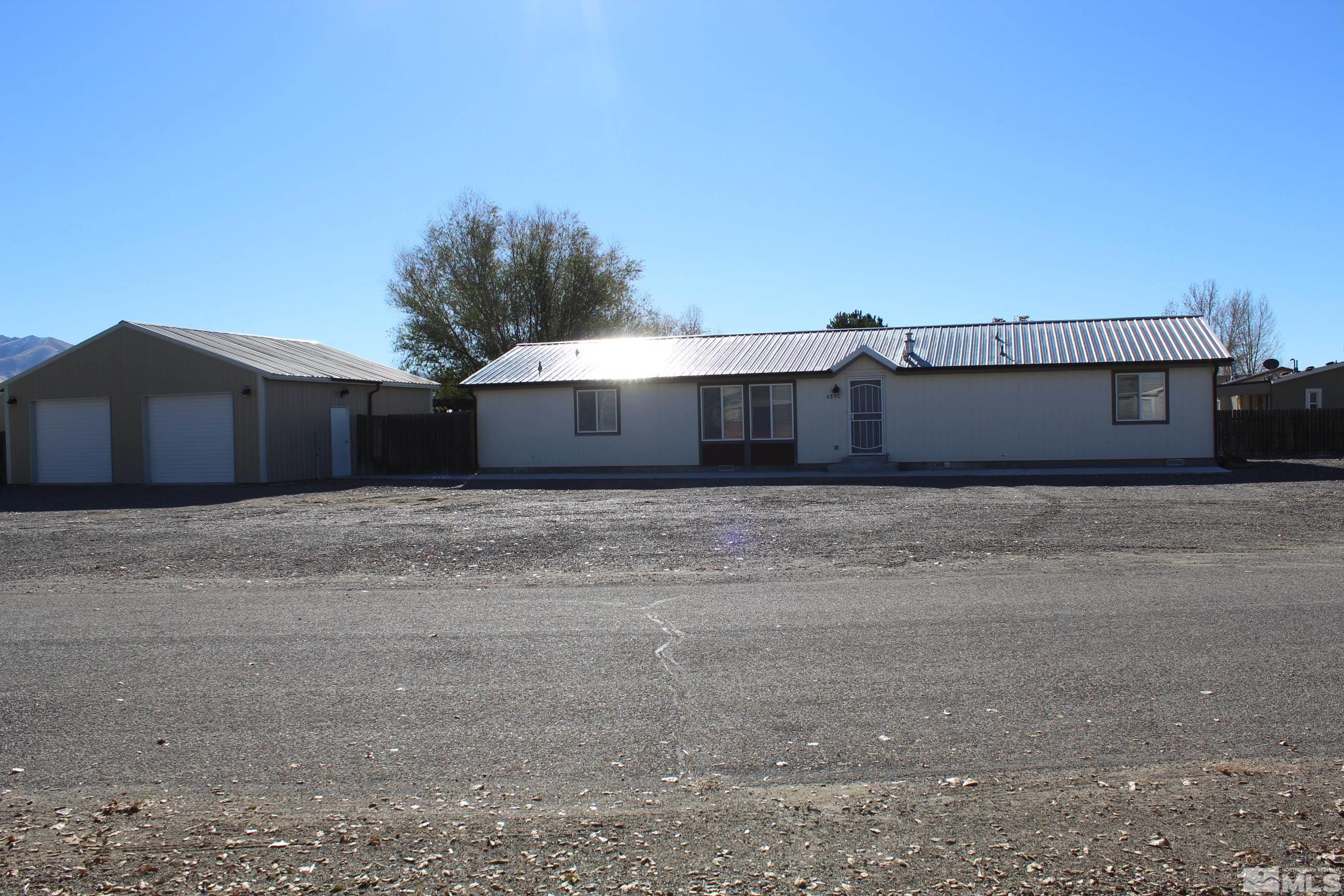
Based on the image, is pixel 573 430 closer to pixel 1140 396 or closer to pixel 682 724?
pixel 1140 396

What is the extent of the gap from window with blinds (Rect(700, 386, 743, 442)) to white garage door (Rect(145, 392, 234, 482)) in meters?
11.9

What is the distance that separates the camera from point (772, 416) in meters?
26.0

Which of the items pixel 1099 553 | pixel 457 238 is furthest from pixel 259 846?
pixel 457 238

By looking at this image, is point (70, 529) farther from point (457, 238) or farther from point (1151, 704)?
point (457, 238)

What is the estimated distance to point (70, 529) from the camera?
50.7ft

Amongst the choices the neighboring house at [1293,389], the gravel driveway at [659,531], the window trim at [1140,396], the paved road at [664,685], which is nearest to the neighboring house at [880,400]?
the window trim at [1140,396]

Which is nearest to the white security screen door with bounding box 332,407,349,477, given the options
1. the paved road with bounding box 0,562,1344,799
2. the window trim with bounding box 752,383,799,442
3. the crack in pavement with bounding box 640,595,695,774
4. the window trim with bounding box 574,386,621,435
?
the window trim with bounding box 574,386,621,435

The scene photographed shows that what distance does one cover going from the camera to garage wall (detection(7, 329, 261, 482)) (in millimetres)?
25438

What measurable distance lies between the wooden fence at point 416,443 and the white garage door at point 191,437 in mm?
3769

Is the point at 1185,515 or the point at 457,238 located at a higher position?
the point at 457,238

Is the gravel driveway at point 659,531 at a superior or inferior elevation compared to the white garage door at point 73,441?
inferior

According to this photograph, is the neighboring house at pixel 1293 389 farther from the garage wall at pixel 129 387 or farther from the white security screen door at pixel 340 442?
the garage wall at pixel 129 387

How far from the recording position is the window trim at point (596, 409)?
26.9 meters

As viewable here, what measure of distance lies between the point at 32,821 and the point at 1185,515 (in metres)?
14.0
